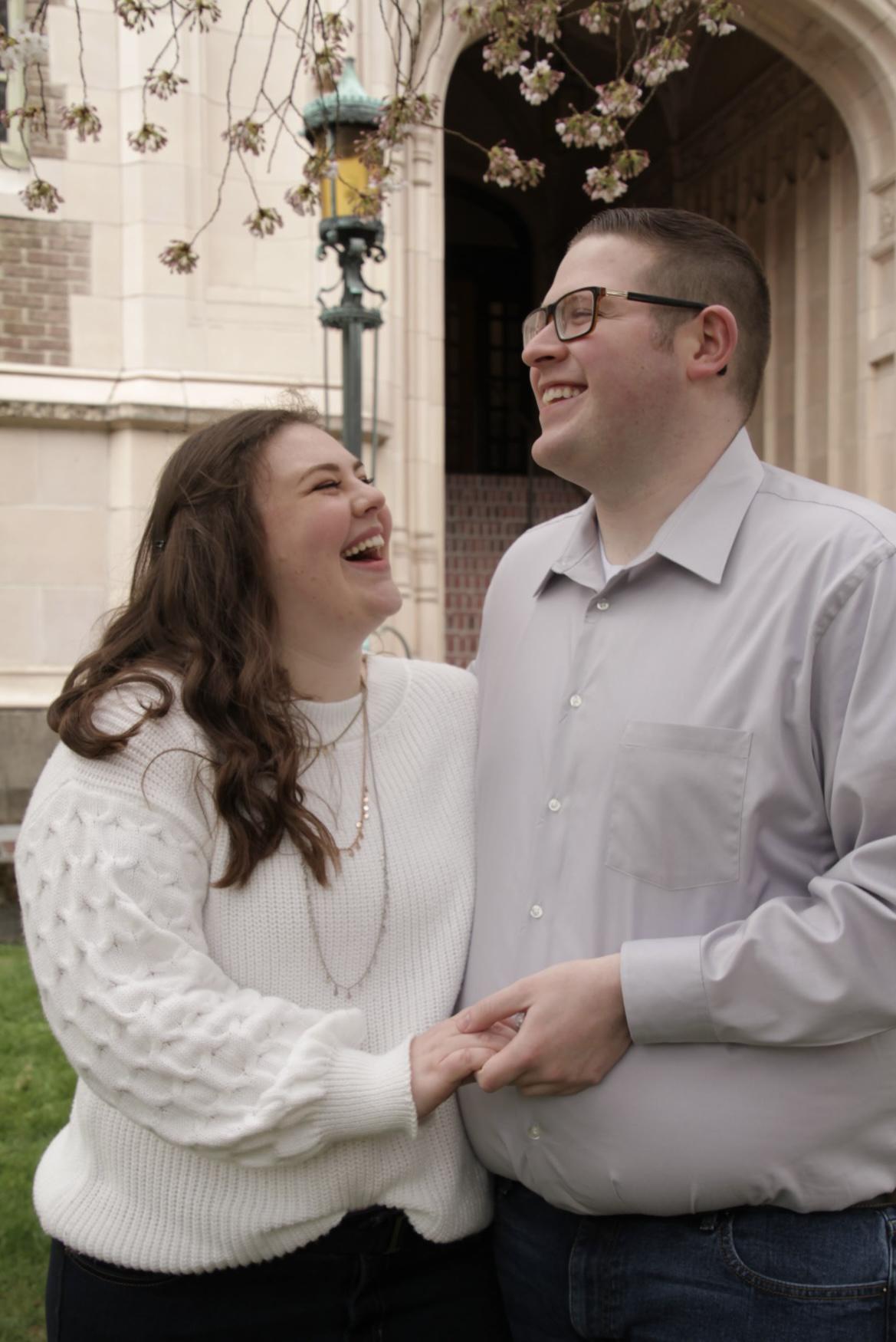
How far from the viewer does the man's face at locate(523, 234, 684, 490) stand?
2.09 meters

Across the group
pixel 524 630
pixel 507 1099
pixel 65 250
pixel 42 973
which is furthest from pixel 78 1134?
pixel 65 250

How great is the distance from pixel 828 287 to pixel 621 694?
38.9ft

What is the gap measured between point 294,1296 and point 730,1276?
26.4 inches

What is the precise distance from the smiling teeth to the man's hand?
81 centimetres

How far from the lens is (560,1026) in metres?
1.80

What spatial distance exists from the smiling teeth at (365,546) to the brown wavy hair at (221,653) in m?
0.16

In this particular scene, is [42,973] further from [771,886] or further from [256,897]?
[771,886]

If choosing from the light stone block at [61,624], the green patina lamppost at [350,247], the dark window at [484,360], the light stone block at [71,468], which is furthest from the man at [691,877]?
the dark window at [484,360]

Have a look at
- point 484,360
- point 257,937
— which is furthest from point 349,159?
point 484,360

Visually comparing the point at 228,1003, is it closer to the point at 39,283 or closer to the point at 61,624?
the point at 61,624

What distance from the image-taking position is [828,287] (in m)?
12.7

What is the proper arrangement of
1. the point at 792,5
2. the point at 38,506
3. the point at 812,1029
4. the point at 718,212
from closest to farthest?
the point at 812,1029 → the point at 38,506 → the point at 792,5 → the point at 718,212

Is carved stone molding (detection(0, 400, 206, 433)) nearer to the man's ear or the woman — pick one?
the woman

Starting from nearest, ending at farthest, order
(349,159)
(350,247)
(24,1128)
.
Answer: (24,1128), (349,159), (350,247)
